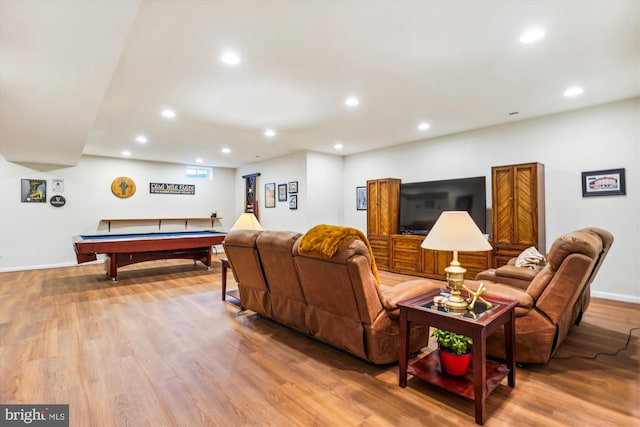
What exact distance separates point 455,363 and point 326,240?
3.80ft

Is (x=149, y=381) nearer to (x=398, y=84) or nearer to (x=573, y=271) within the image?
(x=573, y=271)

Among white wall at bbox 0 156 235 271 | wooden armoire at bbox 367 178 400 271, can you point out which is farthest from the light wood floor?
white wall at bbox 0 156 235 271

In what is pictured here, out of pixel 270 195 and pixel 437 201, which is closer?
pixel 437 201

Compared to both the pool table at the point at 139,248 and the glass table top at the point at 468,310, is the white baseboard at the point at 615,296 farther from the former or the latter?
the pool table at the point at 139,248

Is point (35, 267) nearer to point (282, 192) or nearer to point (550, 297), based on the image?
point (282, 192)

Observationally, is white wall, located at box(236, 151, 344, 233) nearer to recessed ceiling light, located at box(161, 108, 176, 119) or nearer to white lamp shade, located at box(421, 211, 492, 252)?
recessed ceiling light, located at box(161, 108, 176, 119)

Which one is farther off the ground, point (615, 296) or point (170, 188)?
point (170, 188)

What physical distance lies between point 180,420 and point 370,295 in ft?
4.54

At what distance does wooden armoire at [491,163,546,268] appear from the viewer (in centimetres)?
435

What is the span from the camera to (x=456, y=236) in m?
1.95

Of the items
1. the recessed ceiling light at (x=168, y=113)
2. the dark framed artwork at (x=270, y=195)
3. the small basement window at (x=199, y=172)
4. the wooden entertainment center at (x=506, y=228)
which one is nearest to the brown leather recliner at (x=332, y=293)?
the recessed ceiling light at (x=168, y=113)

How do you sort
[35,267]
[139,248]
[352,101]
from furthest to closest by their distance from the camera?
[35,267]
[139,248]
[352,101]

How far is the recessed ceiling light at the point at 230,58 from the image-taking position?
2.76 m

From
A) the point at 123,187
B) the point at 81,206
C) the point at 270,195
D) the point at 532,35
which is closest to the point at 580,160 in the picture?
the point at 532,35
